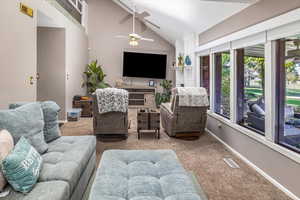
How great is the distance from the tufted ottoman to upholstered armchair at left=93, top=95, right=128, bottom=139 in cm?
193

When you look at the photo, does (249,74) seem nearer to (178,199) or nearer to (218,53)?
(218,53)

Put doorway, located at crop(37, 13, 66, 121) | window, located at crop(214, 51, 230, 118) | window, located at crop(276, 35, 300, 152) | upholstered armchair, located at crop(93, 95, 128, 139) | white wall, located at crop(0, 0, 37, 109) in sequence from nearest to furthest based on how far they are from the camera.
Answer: window, located at crop(276, 35, 300, 152) → white wall, located at crop(0, 0, 37, 109) → upholstered armchair, located at crop(93, 95, 128, 139) → window, located at crop(214, 51, 230, 118) → doorway, located at crop(37, 13, 66, 121)

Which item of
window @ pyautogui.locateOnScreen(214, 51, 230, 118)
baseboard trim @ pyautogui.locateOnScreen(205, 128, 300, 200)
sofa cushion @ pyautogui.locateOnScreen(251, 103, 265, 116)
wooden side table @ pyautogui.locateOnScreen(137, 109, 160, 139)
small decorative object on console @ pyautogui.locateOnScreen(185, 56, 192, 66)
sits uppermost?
small decorative object on console @ pyautogui.locateOnScreen(185, 56, 192, 66)

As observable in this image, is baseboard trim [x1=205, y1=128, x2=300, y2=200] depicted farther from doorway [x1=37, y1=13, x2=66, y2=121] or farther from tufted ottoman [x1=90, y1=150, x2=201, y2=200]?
doorway [x1=37, y1=13, x2=66, y2=121]

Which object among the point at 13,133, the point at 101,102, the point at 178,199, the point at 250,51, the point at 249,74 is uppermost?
the point at 250,51

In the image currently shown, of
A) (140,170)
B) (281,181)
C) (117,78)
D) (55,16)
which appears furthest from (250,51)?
(117,78)

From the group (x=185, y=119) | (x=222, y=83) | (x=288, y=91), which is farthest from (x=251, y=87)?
(x=185, y=119)

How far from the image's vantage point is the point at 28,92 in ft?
11.9

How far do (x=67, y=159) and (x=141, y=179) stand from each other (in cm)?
79

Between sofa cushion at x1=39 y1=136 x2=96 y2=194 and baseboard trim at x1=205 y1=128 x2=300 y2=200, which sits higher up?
sofa cushion at x1=39 y1=136 x2=96 y2=194

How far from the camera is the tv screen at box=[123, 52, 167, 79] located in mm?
8430

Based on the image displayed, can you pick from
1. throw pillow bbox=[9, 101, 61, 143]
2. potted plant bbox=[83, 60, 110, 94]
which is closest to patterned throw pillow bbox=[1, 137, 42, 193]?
throw pillow bbox=[9, 101, 61, 143]

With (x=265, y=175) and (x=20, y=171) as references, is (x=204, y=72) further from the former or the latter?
(x=20, y=171)

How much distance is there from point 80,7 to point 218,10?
5.34m
